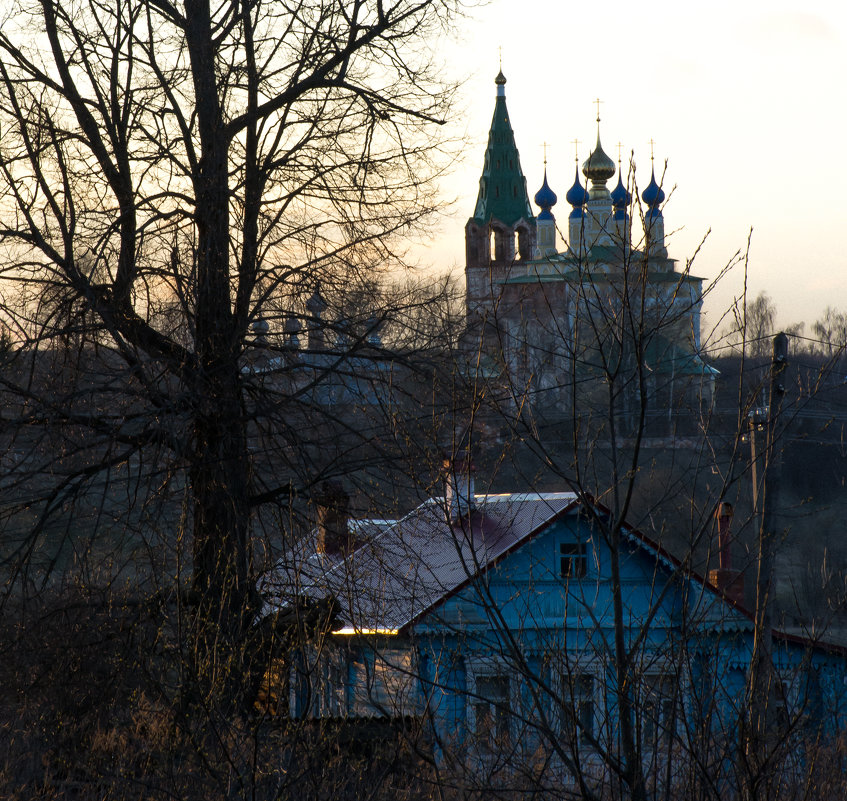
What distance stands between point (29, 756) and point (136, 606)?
1.23 metres

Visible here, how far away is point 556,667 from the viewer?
3838 mm

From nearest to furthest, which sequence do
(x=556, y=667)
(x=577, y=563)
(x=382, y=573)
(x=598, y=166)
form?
(x=556, y=667)
(x=577, y=563)
(x=382, y=573)
(x=598, y=166)

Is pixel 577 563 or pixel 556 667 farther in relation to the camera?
pixel 577 563

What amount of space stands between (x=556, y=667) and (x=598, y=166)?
46.3 m

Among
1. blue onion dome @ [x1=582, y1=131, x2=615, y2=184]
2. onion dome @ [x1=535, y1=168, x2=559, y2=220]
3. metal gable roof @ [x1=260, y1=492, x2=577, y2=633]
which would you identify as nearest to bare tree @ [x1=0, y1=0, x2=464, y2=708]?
metal gable roof @ [x1=260, y1=492, x2=577, y2=633]

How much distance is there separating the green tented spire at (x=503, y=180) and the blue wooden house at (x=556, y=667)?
136 ft

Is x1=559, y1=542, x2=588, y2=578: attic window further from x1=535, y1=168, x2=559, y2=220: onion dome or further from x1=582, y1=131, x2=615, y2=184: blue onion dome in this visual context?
x1=535, y1=168, x2=559, y2=220: onion dome

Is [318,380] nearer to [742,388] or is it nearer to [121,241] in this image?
[121,241]

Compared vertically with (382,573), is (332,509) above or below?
above

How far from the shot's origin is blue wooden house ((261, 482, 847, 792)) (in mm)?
3723

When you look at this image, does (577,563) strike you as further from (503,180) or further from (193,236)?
(503,180)

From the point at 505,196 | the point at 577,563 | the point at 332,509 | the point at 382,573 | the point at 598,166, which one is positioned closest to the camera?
the point at 577,563

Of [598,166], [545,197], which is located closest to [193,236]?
[598,166]

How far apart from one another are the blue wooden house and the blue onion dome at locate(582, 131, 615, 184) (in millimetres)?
37667
